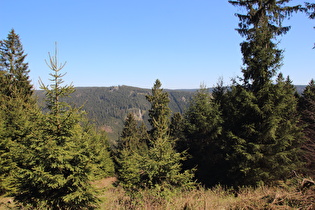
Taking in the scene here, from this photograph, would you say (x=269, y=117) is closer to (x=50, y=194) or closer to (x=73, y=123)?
(x=73, y=123)

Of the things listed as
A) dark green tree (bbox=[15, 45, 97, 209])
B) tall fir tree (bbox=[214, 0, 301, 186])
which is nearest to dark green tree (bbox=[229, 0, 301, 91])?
tall fir tree (bbox=[214, 0, 301, 186])

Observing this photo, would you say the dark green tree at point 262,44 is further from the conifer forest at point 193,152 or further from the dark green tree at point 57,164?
the dark green tree at point 57,164

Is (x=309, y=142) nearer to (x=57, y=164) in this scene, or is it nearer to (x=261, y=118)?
(x=261, y=118)

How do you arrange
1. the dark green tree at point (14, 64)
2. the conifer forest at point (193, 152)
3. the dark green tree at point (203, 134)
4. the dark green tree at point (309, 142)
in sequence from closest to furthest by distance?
the conifer forest at point (193, 152) < the dark green tree at point (309, 142) < the dark green tree at point (203, 134) < the dark green tree at point (14, 64)

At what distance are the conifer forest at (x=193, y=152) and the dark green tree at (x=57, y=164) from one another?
0.13 feet

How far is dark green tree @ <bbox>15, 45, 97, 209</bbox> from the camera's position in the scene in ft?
25.6

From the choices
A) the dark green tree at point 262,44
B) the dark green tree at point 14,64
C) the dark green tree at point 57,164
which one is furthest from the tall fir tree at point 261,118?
the dark green tree at point 14,64

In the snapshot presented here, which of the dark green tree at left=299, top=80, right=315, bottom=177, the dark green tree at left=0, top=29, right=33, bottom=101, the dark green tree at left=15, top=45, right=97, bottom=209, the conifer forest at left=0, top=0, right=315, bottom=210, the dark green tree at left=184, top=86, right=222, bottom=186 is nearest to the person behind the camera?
the conifer forest at left=0, top=0, right=315, bottom=210

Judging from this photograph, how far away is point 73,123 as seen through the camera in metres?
8.77

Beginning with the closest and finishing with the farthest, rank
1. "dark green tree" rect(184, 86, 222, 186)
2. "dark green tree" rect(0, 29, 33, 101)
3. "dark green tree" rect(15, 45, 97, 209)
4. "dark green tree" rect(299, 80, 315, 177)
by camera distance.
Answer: "dark green tree" rect(15, 45, 97, 209), "dark green tree" rect(299, 80, 315, 177), "dark green tree" rect(184, 86, 222, 186), "dark green tree" rect(0, 29, 33, 101)

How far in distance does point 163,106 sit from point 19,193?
26.9 m

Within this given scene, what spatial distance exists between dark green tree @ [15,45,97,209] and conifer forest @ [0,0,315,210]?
1.6 inches

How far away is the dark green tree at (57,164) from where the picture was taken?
7805mm

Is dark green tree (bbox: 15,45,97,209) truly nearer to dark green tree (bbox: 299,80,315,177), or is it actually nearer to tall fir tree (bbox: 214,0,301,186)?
tall fir tree (bbox: 214,0,301,186)
